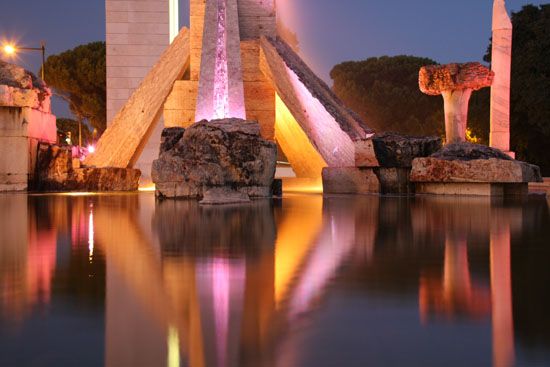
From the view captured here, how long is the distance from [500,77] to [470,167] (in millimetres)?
9575

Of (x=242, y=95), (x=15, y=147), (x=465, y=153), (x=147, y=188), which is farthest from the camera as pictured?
(x=147, y=188)

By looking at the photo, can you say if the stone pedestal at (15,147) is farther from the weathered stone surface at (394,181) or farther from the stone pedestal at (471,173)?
the stone pedestal at (471,173)

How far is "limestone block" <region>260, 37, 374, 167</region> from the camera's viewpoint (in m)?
14.2

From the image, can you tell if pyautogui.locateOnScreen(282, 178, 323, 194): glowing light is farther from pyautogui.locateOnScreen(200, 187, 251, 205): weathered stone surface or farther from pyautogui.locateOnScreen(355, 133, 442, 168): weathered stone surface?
pyautogui.locateOnScreen(200, 187, 251, 205): weathered stone surface

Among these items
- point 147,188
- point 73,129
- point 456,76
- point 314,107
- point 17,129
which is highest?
point 73,129

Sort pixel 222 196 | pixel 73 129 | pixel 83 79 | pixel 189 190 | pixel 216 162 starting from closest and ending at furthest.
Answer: pixel 222 196
pixel 189 190
pixel 216 162
pixel 83 79
pixel 73 129

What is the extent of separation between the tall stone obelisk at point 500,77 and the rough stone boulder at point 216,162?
1122 cm

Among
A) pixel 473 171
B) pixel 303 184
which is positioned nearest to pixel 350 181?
pixel 473 171

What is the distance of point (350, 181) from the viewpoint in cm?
1359

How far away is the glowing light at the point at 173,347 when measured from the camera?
184cm

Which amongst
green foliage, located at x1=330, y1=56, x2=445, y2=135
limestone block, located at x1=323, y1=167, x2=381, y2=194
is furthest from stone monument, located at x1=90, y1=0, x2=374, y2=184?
green foliage, located at x1=330, y1=56, x2=445, y2=135

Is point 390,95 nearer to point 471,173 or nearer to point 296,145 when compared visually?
point 296,145

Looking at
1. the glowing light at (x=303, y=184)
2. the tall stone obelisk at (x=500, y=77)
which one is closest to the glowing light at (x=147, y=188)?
the glowing light at (x=303, y=184)

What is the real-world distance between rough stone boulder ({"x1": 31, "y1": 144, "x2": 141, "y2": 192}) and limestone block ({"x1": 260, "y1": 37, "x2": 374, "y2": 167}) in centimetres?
400
